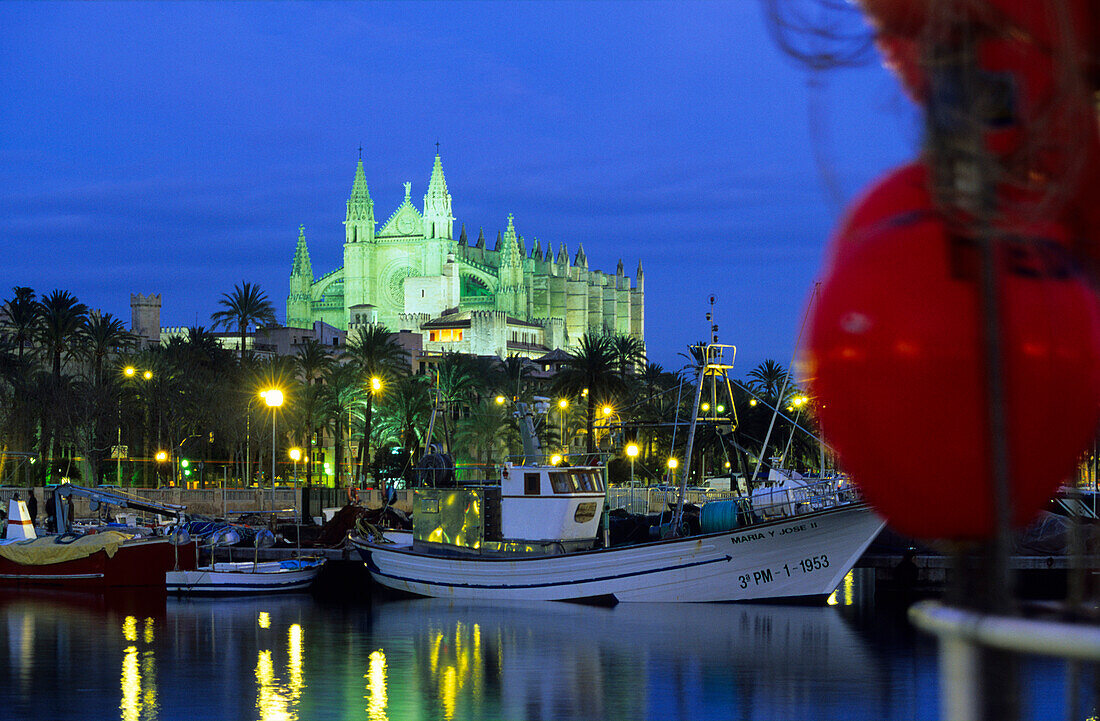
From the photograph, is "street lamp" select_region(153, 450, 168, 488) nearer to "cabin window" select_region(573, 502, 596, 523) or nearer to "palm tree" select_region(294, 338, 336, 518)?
"palm tree" select_region(294, 338, 336, 518)

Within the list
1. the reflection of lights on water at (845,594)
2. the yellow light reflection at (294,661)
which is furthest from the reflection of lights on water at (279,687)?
the reflection of lights on water at (845,594)

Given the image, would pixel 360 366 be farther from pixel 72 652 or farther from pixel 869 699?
pixel 869 699

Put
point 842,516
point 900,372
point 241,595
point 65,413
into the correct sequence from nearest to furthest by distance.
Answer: point 900,372 → point 842,516 → point 241,595 → point 65,413

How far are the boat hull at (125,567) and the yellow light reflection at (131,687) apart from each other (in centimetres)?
1265

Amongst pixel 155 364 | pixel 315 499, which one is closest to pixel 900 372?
pixel 315 499

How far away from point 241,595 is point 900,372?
36502mm

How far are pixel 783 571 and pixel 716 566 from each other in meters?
1.89

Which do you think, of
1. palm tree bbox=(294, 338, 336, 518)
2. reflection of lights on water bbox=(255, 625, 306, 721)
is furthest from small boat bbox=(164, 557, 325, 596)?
palm tree bbox=(294, 338, 336, 518)

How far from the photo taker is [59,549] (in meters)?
40.4

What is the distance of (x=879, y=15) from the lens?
170 inches

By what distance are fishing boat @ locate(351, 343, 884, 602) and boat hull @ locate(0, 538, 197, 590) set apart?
30.4 feet

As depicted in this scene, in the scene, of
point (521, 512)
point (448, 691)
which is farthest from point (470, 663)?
point (521, 512)

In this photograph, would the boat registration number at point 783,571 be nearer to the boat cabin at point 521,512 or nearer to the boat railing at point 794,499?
the boat railing at point 794,499

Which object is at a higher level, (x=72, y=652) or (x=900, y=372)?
(x=900, y=372)
